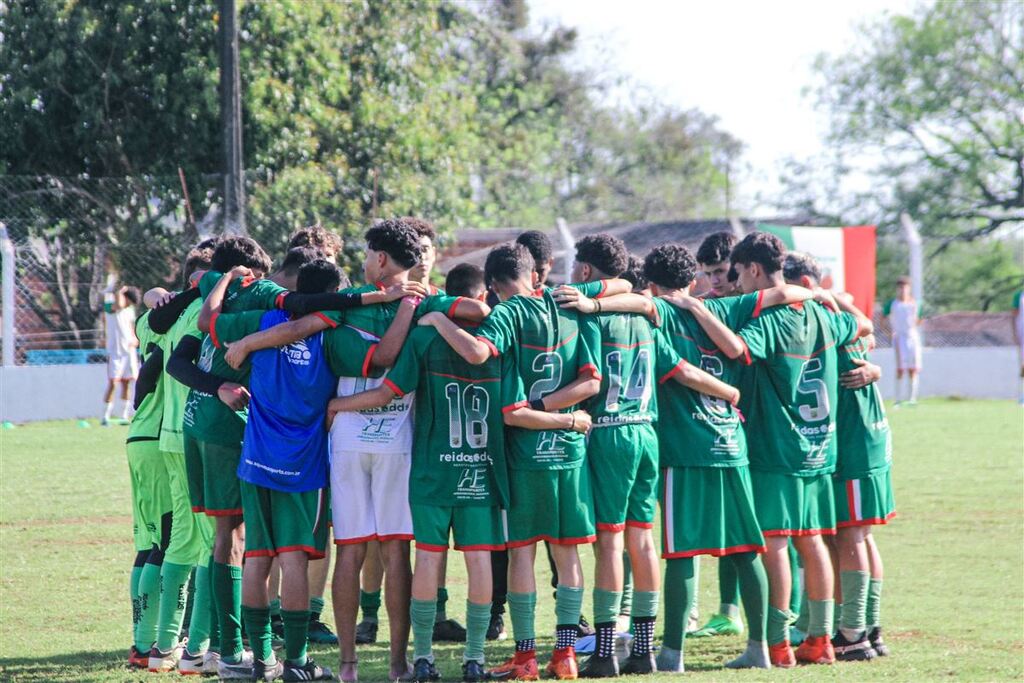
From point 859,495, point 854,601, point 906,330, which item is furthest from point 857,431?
point 906,330

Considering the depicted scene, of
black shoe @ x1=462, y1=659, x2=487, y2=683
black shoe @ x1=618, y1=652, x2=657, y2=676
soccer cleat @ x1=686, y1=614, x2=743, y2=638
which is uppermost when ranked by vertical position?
black shoe @ x1=462, y1=659, x2=487, y2=683

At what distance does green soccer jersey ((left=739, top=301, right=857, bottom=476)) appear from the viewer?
6.69m

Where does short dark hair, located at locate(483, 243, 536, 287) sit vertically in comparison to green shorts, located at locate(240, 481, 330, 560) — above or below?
above

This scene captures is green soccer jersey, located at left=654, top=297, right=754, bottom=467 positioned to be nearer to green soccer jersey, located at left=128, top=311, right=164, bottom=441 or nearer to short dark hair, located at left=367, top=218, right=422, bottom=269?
short dark hair, located at left=367, top=218, right=422, bottom=269

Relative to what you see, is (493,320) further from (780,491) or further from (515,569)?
(780,491)

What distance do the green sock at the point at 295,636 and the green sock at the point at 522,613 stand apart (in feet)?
3.27

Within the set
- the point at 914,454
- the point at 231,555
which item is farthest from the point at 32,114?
the point at 231,555

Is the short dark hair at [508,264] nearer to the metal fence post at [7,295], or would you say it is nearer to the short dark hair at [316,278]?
the short dark hair at [316,278]

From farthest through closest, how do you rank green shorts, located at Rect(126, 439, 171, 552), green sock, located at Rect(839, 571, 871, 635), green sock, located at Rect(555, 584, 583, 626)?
green sock, located at Rect(839, 571, 871, 635) → green shorts, located at Rect(126, 439, 171, 552) → green sock, located at Rect(555, 584, 583, 626)

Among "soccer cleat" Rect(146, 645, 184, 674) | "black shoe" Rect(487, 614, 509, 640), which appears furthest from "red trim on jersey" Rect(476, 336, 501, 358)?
"soccer cleat" Rect(146, 645, 184, 674)

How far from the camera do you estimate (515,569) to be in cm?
611

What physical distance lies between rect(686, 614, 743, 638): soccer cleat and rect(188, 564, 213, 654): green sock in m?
2.85

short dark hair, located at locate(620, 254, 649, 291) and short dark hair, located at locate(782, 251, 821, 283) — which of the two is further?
short dark hair, located at locate(620, 254, 649, 291)

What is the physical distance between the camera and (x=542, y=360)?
614 cm
